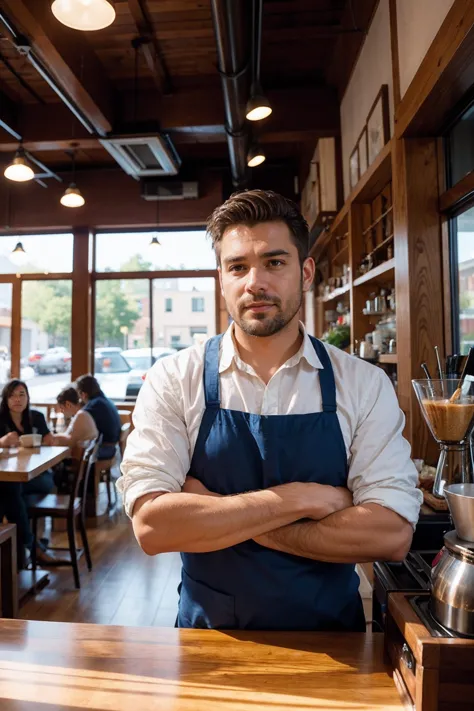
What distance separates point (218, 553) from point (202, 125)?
448 centimetres

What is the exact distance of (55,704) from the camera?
960 millimetres

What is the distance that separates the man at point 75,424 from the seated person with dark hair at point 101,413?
0.10 m

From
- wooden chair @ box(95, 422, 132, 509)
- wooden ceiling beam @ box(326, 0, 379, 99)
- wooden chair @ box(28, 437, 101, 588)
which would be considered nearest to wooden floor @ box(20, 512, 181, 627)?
wooden chair @ box(28, 437, 101, 588)

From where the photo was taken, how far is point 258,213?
1.38m

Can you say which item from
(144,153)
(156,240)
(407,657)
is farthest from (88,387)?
(407,657)

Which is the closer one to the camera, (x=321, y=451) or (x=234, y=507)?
(x=234, y=507)

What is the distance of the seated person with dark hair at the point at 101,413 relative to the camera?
16.3ft

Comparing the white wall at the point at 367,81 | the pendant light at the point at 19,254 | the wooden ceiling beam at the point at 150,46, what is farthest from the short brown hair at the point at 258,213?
the pendant light at the point at 19,254

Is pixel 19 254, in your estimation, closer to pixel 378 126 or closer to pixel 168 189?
pixel 168 189

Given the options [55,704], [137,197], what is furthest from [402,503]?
[137,197]

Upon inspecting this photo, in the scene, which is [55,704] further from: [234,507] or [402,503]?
[402,503]

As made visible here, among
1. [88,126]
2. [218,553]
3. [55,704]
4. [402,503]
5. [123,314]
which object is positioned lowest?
[55,704]

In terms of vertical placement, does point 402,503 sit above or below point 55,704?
above

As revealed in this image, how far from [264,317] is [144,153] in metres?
4.38
